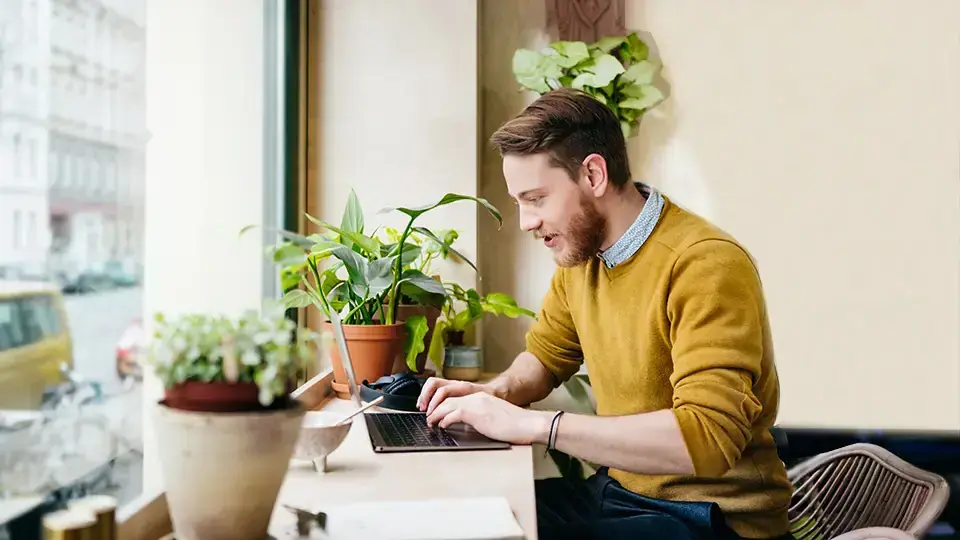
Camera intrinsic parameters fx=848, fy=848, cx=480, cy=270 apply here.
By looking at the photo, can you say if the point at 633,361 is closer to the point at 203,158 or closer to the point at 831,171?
the point at 203,158

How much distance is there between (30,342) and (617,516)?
1.01m

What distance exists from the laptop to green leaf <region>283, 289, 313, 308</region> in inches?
15.9

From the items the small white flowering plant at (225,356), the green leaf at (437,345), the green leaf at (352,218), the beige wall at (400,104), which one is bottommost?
the green leaf at (437,345)

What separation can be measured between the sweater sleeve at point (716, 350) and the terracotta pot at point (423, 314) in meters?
0.79

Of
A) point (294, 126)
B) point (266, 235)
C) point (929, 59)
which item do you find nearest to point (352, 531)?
point (266, 235)

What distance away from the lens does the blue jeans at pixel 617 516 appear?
4.53 ft

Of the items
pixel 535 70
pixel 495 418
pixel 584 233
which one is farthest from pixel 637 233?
pixel 535 70

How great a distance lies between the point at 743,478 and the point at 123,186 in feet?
3.78

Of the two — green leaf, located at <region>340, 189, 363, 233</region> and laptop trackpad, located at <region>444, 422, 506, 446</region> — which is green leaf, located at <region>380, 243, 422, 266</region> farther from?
laptop trackpad, located at <region>444, 422, 506, 446</region>

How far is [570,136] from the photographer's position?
5.45 ft

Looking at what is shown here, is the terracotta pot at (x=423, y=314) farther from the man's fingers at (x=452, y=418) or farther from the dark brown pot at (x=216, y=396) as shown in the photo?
the dark brown pot at (x=216, y=396)

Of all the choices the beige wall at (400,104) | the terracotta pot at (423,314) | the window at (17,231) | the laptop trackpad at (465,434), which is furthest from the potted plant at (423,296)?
the window at (17,231)

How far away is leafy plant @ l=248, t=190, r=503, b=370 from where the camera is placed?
1954 millimetres

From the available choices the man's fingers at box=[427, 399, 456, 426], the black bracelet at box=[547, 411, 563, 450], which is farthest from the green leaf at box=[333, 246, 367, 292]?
the black bracelet at box=[547, 411, 563, 450]
